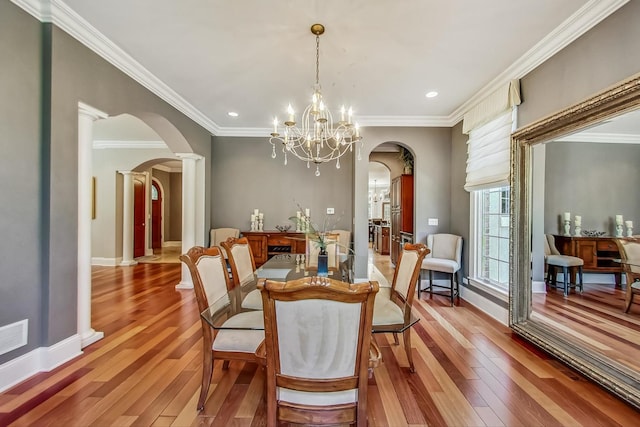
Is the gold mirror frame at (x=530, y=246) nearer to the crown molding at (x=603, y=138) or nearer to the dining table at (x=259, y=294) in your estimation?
the crown molding at (x=603, y=138)

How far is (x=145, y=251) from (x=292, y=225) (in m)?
5.12

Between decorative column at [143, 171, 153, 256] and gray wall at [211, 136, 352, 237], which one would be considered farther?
decorative column at [143, 171, 153, 256]

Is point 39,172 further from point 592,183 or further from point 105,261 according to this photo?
point 105,261

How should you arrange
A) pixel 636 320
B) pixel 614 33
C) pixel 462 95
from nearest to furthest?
pixel 636 320 → pixel 614 33 → pixel 462 95

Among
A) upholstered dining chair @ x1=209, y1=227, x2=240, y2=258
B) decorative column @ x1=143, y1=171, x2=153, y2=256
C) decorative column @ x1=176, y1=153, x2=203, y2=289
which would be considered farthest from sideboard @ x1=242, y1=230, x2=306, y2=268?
decorative column @ x1=143, y1=171, x2=153, y2=256

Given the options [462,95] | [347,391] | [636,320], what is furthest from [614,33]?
[347,391]

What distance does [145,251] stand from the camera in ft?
25.7

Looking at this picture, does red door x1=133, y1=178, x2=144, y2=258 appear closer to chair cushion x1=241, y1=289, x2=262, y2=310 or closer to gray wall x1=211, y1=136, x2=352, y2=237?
gray wall x1=211, y1=136, x2=352, y2=237

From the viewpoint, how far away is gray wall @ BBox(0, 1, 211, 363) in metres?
1.93

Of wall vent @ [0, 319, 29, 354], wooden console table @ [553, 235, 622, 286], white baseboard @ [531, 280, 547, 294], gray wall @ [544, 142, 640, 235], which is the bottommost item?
wall vent @ [0, 319, 29, 354]

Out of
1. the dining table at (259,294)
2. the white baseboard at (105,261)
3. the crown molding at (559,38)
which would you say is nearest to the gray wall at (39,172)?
the dining table at (259,294)

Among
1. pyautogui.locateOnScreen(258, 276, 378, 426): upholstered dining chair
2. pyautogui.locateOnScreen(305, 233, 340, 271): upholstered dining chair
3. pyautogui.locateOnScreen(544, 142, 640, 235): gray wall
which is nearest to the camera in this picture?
pyautogui.locateOnScreen(258, 276, 378, 426): upholstered dining chair

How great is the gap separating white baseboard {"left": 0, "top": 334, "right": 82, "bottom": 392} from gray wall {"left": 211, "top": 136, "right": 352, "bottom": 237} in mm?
3112

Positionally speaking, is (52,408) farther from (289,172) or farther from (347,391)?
(289,172)
